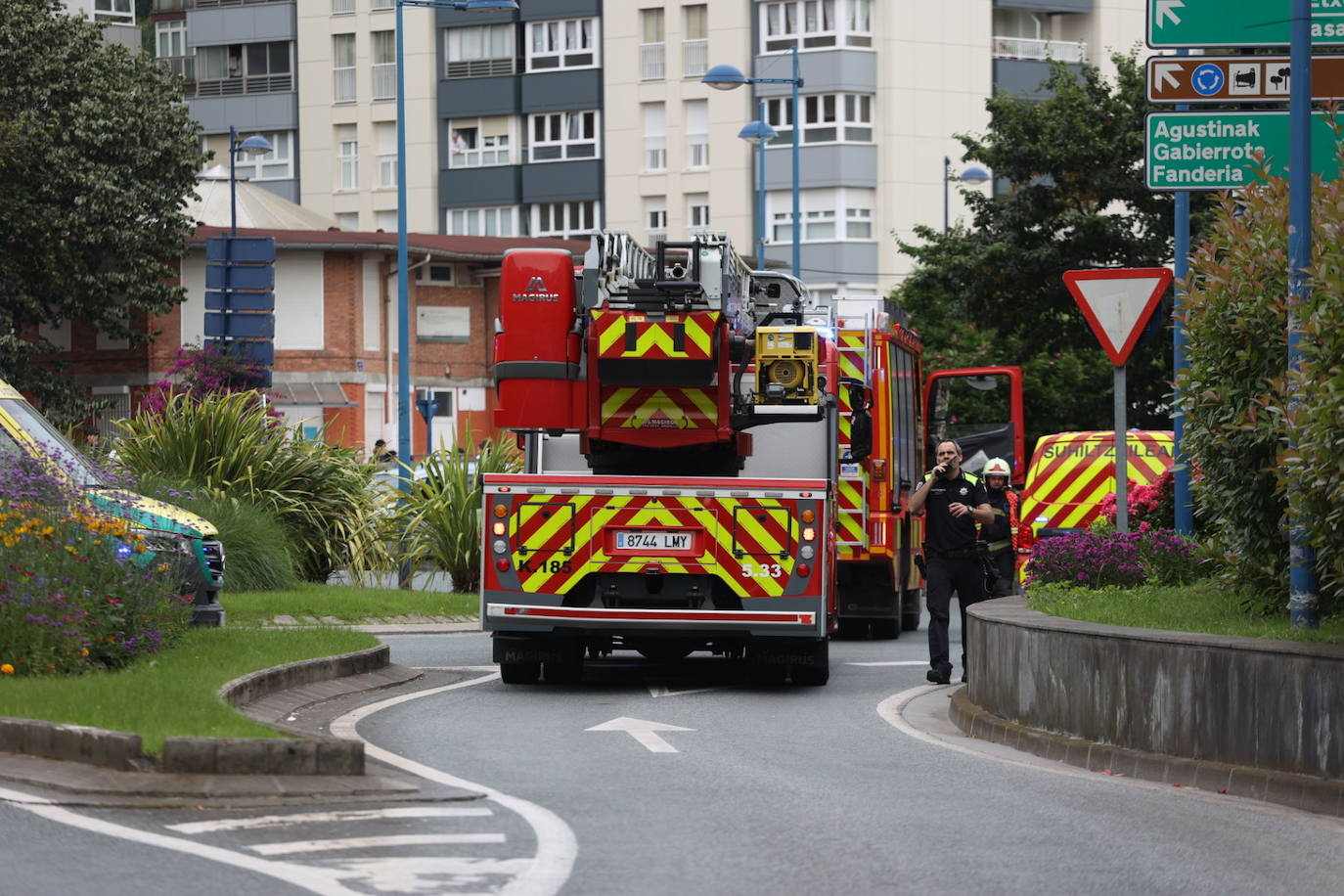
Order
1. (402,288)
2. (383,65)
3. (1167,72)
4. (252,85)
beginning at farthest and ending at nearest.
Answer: (252,85)
(383,65)
(402,288)
(1167,72)

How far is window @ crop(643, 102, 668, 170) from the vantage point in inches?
2881

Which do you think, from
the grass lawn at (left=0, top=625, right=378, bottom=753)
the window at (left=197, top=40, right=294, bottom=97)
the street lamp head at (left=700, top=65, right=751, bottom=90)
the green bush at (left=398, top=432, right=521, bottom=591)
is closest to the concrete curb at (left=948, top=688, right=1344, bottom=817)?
the grass lawn at (left=0, top=625, right=378, bottom=753)

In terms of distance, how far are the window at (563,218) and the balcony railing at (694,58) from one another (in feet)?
17.3

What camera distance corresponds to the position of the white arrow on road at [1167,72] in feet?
48.8

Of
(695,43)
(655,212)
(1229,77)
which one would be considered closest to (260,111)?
(655,212)

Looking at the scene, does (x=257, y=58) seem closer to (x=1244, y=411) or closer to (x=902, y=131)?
(x=902, y=131)

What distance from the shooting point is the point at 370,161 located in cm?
7850

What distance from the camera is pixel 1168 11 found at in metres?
14.6

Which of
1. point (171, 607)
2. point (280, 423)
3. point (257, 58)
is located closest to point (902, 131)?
point (257, 58)

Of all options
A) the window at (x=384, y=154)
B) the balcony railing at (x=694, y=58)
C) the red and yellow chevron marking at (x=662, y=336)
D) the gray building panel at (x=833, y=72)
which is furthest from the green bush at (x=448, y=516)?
the window at (x=384, y=154)

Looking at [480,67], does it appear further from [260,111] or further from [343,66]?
[260,111]

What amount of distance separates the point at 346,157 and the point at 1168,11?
66395mm

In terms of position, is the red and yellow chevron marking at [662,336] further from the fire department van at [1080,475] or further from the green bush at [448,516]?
the green bush at [448,516]

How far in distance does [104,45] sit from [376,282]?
10732 millimetres
